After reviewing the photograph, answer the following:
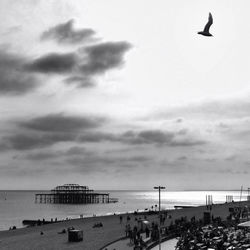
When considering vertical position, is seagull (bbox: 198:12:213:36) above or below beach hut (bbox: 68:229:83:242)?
above

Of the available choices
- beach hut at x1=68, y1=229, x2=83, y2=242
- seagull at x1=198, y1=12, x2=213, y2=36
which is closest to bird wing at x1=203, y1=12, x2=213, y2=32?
seagull at x1=198, y1=12, x2=213, y2=36

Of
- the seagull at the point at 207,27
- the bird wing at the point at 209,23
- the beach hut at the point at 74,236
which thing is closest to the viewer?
the seagull at the point at 207,27

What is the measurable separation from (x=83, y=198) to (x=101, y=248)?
532 ft

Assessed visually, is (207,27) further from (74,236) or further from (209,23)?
(74,236)

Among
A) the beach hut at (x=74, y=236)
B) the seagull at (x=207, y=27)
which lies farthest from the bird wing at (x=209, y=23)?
the beach hut at (x=74, y=236)

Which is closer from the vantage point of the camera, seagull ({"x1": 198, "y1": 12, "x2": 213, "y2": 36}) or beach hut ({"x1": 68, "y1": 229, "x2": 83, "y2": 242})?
seagull ({"x1": 198, "y1": 12, "x2": 213, "y2": 36})

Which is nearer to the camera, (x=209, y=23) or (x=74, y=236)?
(x=209, y=23)

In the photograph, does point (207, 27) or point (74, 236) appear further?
point (74, 236)

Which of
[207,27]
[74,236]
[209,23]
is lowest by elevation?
[74,236]

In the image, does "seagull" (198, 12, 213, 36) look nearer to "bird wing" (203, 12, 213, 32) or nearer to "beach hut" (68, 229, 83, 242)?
"bird wing" (203, 12, 213, 32)

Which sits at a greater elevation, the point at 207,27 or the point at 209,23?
the point at 209,23

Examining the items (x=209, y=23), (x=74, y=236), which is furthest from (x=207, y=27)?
(x=74, y=236)

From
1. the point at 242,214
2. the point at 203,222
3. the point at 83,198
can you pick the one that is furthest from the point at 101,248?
the point at 83,198

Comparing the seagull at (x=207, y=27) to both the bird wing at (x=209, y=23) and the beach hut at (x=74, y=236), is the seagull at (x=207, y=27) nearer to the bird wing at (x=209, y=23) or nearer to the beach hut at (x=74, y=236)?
the bird wing at (x=209, y=23)
